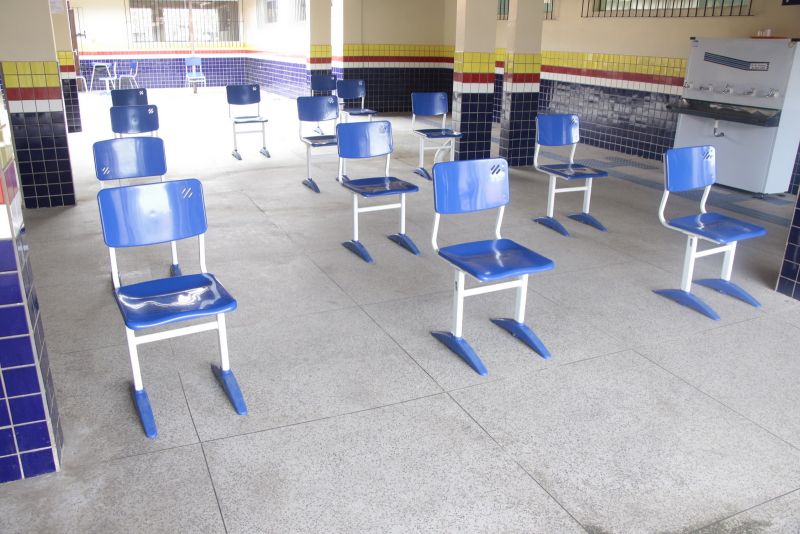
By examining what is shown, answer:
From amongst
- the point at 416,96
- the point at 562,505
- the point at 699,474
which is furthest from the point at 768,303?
the point at 416,96

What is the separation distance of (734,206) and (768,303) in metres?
2.48

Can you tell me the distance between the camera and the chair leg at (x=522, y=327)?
328 cm

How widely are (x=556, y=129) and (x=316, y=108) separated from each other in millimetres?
2783

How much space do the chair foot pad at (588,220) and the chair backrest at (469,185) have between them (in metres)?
2.18

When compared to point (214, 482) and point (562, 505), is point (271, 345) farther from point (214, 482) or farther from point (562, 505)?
point (562, 505)

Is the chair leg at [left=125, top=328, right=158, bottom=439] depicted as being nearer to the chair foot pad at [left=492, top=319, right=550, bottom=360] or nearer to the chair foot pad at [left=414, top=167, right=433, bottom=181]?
the chair foot pad at [left=492, top=319, right=550, bottom=360]

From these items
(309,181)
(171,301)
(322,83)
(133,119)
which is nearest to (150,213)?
(171,301)

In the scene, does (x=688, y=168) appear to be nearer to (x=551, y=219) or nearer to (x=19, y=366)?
(x=551, y=219)

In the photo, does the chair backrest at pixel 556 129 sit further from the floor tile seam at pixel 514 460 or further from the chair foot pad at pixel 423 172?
the floor tile seam at pixel 514 460

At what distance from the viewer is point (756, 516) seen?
221cm

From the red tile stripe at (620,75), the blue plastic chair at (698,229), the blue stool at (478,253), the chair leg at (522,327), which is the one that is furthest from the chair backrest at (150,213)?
the red tile stripe at (620,75)

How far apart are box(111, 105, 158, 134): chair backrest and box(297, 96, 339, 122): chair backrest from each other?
154 cm

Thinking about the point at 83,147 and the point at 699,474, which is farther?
the point at 83,147

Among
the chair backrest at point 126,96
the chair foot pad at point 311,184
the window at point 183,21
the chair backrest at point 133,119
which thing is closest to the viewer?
the chair backrest at point 133,119
